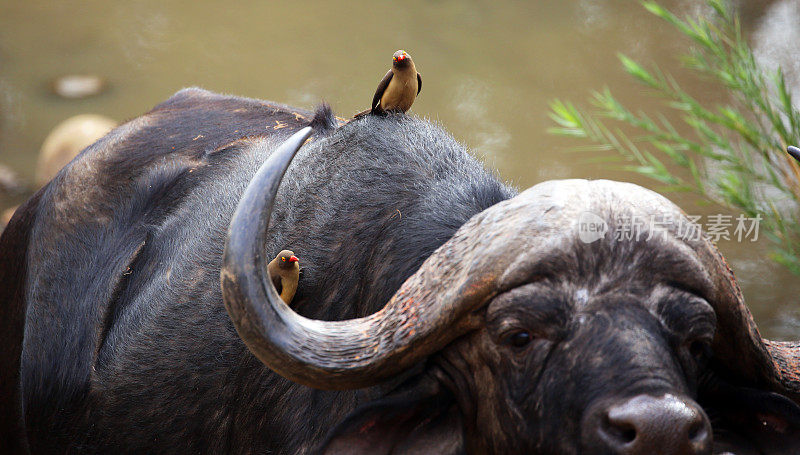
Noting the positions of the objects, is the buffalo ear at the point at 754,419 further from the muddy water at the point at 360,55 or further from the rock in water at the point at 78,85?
the rock in water at the point at 78,85

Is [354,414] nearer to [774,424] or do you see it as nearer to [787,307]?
[774,424]

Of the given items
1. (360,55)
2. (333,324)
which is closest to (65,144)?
(360,55)

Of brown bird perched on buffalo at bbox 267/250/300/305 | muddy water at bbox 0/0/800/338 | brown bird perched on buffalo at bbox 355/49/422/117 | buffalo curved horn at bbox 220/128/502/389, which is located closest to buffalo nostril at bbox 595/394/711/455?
buffalo curved horn at bbox 220/128/502/389

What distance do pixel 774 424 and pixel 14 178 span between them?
593cm

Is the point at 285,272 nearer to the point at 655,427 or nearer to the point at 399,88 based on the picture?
the point at 399,88

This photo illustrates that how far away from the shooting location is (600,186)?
214 cm

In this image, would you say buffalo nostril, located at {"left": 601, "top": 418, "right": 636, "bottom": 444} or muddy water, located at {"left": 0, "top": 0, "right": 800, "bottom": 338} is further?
muddy water, located at {"left": 0, "top": 0, "right": 800, "bottom": 338}

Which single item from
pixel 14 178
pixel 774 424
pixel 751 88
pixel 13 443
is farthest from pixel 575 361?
pixel 14 178

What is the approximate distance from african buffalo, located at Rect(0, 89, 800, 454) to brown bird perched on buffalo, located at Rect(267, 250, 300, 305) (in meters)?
0.09

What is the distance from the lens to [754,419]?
7.52 feet

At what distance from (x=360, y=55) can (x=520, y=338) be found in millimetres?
6540

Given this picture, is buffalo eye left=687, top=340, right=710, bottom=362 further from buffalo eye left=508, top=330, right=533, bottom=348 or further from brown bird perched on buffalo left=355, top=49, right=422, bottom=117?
brown bird perched on buffalo left=355, top=49, right=422, bottom=117

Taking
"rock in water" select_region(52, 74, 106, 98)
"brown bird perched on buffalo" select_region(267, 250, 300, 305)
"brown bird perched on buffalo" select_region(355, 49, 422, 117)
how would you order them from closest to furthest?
"brown bird perched on buffalo" select_region(267, 250, 300, 305) → "brown bird perched on buffalo" select_region(355, 49, 422, 117) → "rock in water" select_region(52, 74, 106, 98)

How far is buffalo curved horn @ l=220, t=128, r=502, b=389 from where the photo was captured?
1926 millimetres
